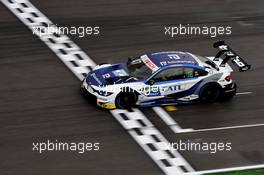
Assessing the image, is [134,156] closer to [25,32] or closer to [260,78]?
[260,78]

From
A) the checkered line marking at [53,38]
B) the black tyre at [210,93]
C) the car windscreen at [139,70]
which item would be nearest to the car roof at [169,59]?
the car windscreen at [139,70]

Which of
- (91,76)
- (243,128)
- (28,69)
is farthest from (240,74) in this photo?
(28,69)

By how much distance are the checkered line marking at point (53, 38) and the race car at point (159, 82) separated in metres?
1.95

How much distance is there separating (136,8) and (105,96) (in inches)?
327

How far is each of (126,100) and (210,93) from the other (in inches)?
102

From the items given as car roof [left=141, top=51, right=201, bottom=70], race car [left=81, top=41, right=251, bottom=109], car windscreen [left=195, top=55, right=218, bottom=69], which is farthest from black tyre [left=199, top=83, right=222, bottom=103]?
car roof [left=141, top=51, right=201, bottom=70]

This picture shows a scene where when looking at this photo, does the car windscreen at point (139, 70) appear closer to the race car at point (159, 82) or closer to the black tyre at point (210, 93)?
the race car at point (159, 82)

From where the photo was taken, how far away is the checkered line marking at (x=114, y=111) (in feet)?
59.7

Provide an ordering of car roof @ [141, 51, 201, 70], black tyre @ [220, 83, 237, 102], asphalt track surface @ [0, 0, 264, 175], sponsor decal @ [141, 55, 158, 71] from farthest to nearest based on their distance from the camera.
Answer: black tyre @ [220, 83, 237, 102] < car roof @ [141, 51, 201, 70] < sponsor decal @ [141, 55, 158, 71] < asphalt track surface @ [0, 0, 264, 175]

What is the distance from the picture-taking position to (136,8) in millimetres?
27625

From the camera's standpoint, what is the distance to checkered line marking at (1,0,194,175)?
18203mm

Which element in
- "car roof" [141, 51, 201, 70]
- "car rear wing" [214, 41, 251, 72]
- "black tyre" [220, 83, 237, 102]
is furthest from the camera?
"black tyre" [220, 83, 237, 102]

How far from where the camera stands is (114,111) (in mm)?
20359

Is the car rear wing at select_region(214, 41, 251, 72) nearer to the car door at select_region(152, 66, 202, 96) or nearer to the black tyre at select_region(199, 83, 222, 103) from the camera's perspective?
the black tyre at select_region(199, 83, 222, 103)
